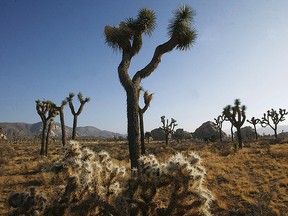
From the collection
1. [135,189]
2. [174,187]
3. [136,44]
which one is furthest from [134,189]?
[136,44]

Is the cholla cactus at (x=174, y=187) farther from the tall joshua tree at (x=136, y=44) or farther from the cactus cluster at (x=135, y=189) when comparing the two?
the tall joshua tree at (x=136, y=44)

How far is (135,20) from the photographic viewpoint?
37.3ft

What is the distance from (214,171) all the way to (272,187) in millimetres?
3404

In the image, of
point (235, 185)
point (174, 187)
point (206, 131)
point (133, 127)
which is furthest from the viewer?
point (206, 131)

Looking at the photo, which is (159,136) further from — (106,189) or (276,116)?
(106,189)

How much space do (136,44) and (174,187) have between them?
22.2 feet

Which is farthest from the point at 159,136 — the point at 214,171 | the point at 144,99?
the point at 214,171

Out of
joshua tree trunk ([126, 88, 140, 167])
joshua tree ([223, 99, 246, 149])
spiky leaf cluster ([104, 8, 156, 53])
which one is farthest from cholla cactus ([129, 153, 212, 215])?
joshua tree ([223, 99, 246, 149])

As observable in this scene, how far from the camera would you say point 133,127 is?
963 centimetres

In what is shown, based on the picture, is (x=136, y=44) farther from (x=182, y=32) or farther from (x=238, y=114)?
(x=238, y=114)

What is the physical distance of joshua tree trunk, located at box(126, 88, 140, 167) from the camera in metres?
9.55

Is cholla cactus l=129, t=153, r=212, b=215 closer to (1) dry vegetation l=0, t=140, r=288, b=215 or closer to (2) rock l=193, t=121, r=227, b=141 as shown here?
(1) dry vegetation l=0, t=140, r=288, b=215

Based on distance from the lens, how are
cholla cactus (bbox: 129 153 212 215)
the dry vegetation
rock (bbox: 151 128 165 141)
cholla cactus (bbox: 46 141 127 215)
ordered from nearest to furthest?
cholla cactus (bbox: 129 153 212 215), cholla cactus (bbox: 46 141 127 215), the dry vegetation, rock (bbox: 151 128 165 141)

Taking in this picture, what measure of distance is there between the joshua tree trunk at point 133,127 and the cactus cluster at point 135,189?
338 centimetres
